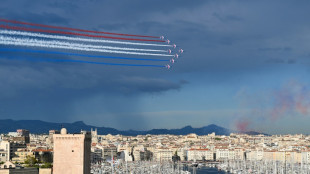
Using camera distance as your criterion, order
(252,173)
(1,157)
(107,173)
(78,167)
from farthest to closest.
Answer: (252,173) → (107,173) → (1,157) → (78,167)

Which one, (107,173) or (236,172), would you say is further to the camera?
(236,172)

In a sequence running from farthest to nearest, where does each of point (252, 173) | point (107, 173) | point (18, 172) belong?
point (252, 173), point (107, 173), point (18, 172)

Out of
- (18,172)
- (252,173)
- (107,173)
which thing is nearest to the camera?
(18,172)

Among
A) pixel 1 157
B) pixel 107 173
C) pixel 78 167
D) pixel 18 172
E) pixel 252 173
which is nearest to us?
pixel 78 167

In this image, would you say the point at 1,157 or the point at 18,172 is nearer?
the point at 18,172

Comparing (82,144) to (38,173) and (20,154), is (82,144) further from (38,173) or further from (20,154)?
(20,154)

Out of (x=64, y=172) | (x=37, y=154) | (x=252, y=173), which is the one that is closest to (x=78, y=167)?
(x=64, y=172)

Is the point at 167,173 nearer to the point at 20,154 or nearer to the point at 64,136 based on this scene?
the point at 20,154

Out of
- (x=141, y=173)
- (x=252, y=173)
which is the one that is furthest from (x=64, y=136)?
(x=252, y=173)

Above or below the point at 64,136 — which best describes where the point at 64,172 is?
below
